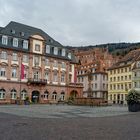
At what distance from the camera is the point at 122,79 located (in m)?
86.8

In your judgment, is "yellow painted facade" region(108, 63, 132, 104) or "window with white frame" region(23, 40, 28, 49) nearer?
"window with white frame" region(23, 40, 28, 49)

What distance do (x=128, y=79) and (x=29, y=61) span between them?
1342 inches

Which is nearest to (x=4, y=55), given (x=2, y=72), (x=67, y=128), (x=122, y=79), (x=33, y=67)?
(x=2, y=72)

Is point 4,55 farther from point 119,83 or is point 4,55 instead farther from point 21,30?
point 119,83

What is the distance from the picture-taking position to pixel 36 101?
6284 cm

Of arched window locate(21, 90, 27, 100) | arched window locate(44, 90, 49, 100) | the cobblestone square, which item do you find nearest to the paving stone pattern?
the cobblestone square

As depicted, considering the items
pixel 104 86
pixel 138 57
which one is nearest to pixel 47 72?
pixel 138 57

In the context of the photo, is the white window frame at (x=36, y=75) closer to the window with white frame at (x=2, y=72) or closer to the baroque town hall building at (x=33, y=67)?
the baroque town hall building at (x=33, y=67)

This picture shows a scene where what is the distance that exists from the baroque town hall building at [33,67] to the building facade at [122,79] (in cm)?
1909

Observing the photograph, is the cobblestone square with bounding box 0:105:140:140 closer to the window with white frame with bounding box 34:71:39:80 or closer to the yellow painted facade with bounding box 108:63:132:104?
the window with white frame with bounding box 34:71:39:80

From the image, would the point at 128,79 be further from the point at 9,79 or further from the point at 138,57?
the point at 9,79

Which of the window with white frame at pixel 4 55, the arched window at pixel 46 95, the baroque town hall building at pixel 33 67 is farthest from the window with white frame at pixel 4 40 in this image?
the arched window at pixel 46 95

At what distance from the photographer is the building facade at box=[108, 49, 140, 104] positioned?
82.9 m

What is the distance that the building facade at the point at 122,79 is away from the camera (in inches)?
3265
